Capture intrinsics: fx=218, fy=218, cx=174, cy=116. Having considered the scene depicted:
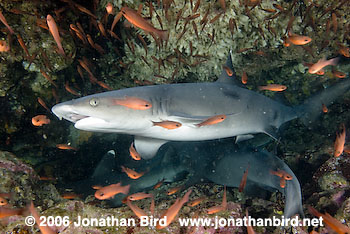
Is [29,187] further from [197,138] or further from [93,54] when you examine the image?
[93,54]

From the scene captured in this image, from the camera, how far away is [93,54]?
533 cm

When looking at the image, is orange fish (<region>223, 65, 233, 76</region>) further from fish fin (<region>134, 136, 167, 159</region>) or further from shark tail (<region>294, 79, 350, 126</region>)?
shark tail (<region>294, 79, 350, 126</region>)

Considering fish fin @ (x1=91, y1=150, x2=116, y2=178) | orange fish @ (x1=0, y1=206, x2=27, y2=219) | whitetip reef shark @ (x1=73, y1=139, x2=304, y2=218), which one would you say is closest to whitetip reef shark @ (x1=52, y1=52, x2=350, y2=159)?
whitetip reef shark @ (x1=73, y1=139, x2=304, y2=218)

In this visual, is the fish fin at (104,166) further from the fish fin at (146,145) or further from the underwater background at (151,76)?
the fish fin at (146,145)

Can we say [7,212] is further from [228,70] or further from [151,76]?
[151,76]

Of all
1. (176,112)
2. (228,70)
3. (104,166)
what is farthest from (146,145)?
(228,70)

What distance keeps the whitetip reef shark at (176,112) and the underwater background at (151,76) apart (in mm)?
682

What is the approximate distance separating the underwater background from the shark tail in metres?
0.65

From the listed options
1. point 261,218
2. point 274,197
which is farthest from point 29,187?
point 274,197

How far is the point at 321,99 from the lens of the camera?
A: 16.3 ft

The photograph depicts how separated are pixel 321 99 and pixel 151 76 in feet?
13.1

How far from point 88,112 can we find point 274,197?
3.56 m

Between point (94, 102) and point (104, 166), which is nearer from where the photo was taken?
point (94, 102)

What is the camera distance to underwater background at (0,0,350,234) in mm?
3146
